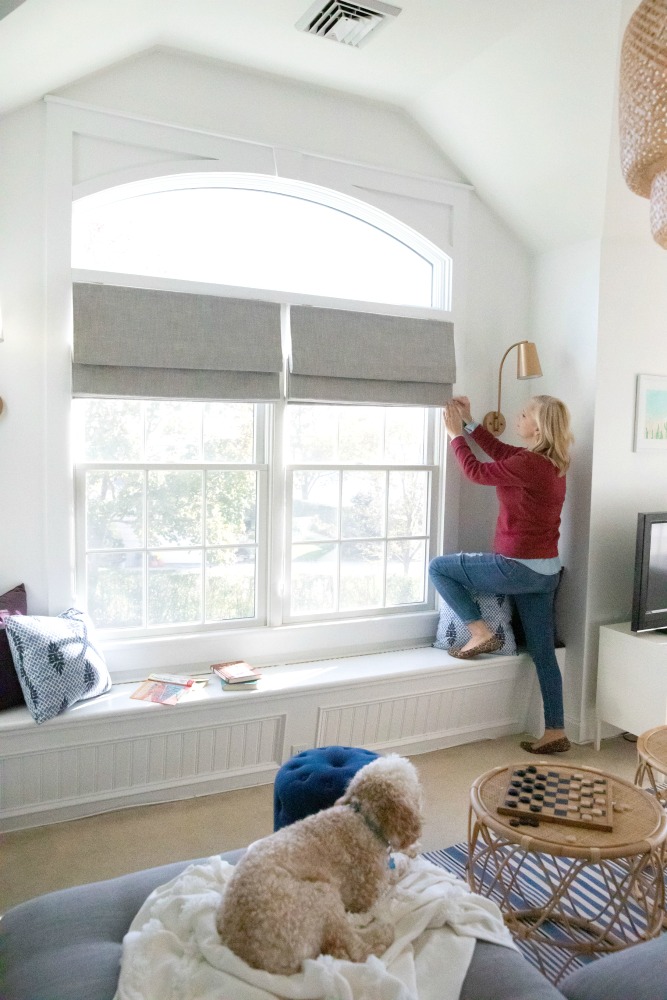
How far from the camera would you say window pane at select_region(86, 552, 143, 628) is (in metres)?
3.35

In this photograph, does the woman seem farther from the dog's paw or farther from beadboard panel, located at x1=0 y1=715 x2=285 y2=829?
the dog's paw

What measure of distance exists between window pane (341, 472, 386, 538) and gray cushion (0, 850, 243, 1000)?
7.24 feet

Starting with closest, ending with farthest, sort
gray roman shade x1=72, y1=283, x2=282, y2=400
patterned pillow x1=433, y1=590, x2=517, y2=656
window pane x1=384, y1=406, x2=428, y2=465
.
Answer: gray roman shade x1=72, y1=283, x2=282, y2=400 < patterned pillow x1=433, y1=590, x2=517, y2=656 < window pane x1=384, y1=406, x2=428, y2=465

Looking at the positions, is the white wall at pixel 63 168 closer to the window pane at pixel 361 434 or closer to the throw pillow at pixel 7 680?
the throw pillow at pixel 7 680

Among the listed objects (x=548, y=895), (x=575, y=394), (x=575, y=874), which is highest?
(x=575, y=394)

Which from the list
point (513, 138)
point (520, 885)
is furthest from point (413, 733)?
point (513, 138)

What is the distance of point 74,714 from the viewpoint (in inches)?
114

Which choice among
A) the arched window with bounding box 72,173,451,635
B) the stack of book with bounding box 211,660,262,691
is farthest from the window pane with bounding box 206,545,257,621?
the stack of book with bounding box 211,660,262,691

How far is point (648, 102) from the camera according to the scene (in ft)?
4.39

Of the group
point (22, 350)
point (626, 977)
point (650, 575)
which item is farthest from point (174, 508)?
point (626, 977)

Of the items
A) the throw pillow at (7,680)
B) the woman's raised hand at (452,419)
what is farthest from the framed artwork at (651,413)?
the throw pillow at (7,680)

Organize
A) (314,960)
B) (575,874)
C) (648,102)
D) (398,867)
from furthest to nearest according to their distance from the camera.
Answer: (575,874)
(398,867)
(314,960)
(648,102)

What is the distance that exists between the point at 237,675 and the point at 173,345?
1.48 metres

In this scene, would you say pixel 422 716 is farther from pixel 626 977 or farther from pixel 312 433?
pixel 626 977
